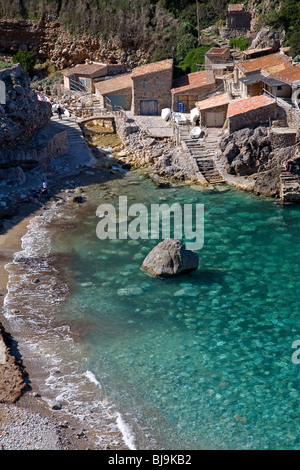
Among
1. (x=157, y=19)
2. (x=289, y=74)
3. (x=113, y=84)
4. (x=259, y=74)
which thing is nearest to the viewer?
(x=289, y=74)

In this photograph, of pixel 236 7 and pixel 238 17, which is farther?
pixel 236 7

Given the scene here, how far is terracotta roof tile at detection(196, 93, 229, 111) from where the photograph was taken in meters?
52.9

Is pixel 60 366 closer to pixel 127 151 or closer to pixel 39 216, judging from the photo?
pixel 39 216

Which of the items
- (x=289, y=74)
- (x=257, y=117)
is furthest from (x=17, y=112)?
(x=289, y=74)

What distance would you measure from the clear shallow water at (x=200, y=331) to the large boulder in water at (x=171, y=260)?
59cm

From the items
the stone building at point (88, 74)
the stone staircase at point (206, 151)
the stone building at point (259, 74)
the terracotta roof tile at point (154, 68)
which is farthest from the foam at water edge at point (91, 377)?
the stone building at point (88, 74)

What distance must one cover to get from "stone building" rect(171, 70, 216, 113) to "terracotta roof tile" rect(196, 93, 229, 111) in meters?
2.44

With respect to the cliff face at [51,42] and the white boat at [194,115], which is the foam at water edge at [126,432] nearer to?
the white boat at [194,115]

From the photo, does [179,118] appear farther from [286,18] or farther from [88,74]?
[286,18]

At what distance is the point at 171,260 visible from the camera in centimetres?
3381

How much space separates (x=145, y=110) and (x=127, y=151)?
24.0 feet

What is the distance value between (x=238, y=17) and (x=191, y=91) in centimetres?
1845

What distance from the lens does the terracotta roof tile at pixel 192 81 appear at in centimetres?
5775
